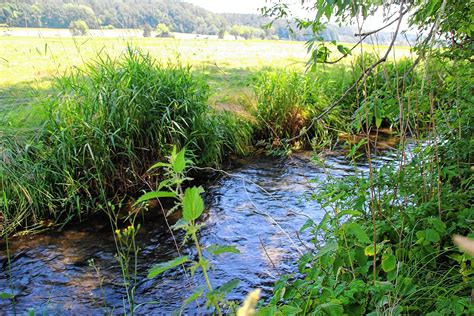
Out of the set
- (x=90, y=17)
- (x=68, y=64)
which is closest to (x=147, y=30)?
(x=90, y=17)

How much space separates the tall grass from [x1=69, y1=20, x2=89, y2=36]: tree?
2.06 feet

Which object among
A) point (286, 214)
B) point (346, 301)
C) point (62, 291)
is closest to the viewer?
point (346, 301)

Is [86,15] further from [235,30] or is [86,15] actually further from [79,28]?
[235,30]

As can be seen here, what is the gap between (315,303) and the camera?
5.89ft

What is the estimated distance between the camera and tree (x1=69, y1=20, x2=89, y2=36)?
534 cm

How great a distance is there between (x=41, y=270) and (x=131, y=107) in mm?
1986

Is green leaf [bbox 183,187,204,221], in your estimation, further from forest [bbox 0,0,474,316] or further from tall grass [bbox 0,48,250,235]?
tall grass [bbox 0,48,250,235]

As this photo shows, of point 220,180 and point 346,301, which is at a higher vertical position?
point 346,301

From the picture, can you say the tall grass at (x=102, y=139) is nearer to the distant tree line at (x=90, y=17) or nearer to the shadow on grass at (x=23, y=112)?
the shadow on grass at (x=23, y=112)

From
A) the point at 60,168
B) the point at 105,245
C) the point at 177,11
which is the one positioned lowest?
the point at 105,245

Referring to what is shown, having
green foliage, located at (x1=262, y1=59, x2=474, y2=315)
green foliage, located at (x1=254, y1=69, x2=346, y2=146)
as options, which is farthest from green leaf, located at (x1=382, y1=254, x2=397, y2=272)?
green foliage, located at (x1=254, y1=69, x2=346, y2=146)

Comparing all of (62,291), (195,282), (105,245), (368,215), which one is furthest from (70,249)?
(368,215)

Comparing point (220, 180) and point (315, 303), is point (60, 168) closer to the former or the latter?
point (220, 180)

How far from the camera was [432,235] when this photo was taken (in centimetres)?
190
